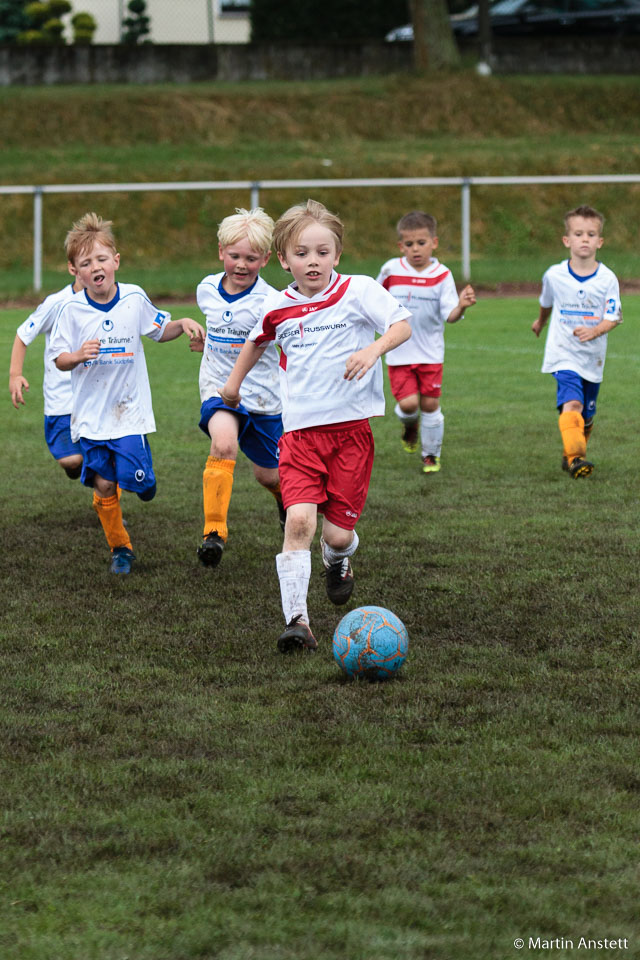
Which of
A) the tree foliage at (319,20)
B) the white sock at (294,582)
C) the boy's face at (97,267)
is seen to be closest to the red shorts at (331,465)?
the white sock at (294,582)

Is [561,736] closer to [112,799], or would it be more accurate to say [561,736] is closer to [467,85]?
[112,799]

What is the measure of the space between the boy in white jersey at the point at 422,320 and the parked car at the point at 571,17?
28375 mm

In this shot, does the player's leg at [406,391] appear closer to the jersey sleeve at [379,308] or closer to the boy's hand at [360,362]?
the jersey sleeve at [379,308]

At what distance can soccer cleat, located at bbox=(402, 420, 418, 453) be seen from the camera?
392 inches

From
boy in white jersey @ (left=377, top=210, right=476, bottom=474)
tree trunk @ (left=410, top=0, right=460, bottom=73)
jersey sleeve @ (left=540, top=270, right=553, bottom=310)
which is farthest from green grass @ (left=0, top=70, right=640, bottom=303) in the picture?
jersey sleeve @ (left=540, top=270, right=553, bottom=310)

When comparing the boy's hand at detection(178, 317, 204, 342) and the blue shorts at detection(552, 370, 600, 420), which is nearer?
the boy's hand at detection(178, 317, 204, 342)

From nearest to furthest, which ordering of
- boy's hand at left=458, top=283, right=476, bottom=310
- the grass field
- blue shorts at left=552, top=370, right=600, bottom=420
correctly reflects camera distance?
the grass field, boy's hand at left=458, top=283, right=476, bottom=310, blue shorts at left=552, top=370, right=600, bottom=420

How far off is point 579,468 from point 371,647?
4.39 m

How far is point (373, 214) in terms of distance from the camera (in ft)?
85.0

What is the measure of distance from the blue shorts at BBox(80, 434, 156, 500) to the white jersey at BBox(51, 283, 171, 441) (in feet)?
0.15

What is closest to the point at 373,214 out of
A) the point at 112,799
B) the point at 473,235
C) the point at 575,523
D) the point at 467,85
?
the point at 473,235

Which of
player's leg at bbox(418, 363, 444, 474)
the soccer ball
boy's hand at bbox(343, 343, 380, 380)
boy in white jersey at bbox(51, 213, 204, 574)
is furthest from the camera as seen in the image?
player's leg at bbox(418, 363, 444, 474)

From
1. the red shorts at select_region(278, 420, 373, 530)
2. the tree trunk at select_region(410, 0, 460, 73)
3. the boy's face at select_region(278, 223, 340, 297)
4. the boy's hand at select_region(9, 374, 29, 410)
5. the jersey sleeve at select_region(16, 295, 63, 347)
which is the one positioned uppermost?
the tree trunk at select_region(410, 0, 460, 73)

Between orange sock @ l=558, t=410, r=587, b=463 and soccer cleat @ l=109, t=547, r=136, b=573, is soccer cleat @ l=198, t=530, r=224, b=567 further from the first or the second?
orange sock @ l=558, t=410, r=587, b=463
